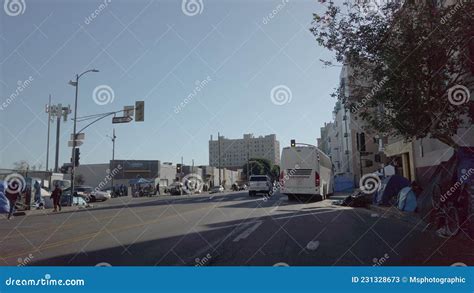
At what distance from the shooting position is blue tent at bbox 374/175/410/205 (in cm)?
2034

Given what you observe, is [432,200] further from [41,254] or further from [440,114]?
[41,254]

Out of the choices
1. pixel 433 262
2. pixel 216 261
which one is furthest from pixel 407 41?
pixel 216 261

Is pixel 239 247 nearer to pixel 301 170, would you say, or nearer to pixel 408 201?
pixel 408 201

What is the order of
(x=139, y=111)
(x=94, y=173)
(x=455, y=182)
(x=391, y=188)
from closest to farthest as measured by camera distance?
(x=455, y=182) → (x=391, y=188) → (x=139, y=111) → (x=94, y=173)

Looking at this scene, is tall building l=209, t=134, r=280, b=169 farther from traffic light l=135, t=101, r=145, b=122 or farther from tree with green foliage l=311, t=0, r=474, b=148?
tree with green foliage l=311, t=0, r=474, b=148

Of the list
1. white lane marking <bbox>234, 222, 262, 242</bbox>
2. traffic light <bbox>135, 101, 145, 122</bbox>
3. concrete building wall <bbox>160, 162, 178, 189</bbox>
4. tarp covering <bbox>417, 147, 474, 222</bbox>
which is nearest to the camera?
white lane marking <bbox>234, 222, 262, 242</bbox>

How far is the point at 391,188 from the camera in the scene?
2064 centimetres

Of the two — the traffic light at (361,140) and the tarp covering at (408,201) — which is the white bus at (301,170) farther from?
the tarp covering at (408,201)

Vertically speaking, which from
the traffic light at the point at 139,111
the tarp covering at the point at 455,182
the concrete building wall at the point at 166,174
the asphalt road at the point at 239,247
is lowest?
the asphalt road at the point at 239,247

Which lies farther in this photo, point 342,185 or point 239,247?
point 342,185

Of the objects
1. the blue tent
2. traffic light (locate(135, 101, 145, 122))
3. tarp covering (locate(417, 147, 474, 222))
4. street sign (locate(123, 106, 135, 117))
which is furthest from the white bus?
tarp covering (locate(417, 147, 474, 222))

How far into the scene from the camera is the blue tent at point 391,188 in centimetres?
2034

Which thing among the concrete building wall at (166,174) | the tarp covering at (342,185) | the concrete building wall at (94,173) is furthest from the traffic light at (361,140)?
the concrete building wall at (94,173)

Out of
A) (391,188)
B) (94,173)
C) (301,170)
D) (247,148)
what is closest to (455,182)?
(391,188)
